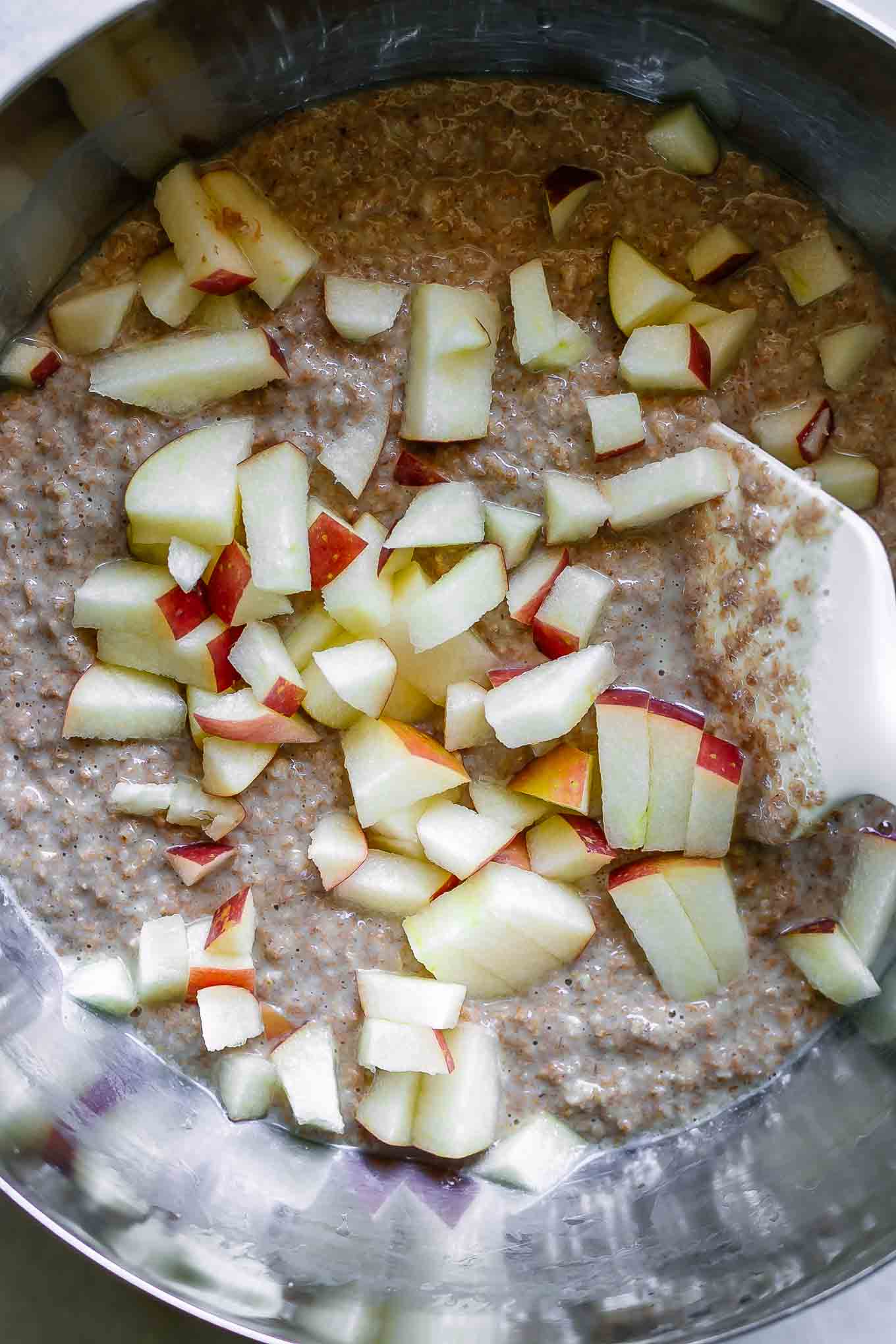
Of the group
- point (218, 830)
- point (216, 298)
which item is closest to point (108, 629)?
point (218, 830)

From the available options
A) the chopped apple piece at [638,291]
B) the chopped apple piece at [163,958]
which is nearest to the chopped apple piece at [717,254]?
the chopped apple piece at [638,291]

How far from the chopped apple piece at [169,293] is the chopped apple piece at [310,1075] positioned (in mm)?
934

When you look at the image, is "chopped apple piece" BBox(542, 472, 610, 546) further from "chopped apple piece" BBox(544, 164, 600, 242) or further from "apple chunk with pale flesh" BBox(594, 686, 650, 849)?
"chopped apple piece" BBox(544, 164, 600, 242)

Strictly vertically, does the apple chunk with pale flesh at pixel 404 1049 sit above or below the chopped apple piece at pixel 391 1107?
above

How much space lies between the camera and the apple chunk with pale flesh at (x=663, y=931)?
1556mm

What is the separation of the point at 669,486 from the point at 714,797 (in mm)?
399

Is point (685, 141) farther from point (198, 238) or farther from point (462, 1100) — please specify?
point (462, 1100)

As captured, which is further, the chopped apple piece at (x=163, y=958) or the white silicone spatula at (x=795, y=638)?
the chopped apple piece at (x=163, y=958)

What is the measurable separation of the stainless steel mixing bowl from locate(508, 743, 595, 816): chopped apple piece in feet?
1.61

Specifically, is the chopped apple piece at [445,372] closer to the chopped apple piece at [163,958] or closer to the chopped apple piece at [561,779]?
the chopped apple piece at [561,779]

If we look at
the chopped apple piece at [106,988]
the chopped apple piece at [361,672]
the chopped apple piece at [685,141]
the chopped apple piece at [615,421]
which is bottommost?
the chopped apple piece at [106,988]

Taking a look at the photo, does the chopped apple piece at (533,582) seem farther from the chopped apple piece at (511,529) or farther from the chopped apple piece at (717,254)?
the chopped apple piece at (717,254)

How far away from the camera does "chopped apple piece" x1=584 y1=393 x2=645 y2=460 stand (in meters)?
1.54

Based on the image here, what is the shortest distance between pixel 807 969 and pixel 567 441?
2.50 ft
